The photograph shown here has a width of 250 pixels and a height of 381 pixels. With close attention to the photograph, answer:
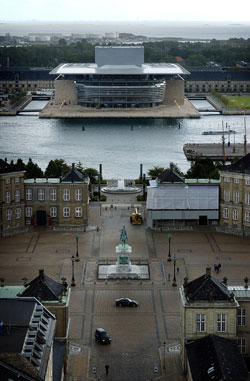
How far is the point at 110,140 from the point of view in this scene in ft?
341

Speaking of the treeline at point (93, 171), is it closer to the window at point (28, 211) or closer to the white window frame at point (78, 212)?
the window at point (28, 211)

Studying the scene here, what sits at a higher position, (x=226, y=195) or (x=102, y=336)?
(x=226, y=195)

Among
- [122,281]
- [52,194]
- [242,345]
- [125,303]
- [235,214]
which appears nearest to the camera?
[242,345]

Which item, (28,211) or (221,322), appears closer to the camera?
(221,322)

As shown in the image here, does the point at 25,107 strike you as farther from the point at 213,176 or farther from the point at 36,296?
the point at 36,296

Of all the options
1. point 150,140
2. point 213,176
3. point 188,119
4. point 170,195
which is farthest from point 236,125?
point 170,195

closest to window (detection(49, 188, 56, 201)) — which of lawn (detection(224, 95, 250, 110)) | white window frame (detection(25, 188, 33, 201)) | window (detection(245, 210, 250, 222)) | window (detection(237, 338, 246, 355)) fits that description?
white window frame (detection(25, 188, 33, 201))

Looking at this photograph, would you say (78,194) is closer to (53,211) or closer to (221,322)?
(53,211)

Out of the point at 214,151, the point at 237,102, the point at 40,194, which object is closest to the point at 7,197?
the point at 40,194

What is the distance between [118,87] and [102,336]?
100428 millimetres

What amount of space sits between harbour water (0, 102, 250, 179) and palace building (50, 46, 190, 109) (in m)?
11.9

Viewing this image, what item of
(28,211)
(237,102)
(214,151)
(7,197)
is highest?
(7,197)

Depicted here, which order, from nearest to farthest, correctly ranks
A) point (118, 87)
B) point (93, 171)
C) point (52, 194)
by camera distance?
point (52, 194), point (93, 171), point (118, 87)

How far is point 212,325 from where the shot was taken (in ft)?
111
